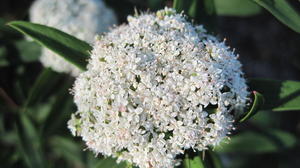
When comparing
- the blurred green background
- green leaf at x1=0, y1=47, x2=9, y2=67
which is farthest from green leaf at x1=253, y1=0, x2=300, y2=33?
green leaf at x1=0, y1=47, x2=9, y2=67

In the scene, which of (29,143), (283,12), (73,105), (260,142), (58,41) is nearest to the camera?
(283,12)

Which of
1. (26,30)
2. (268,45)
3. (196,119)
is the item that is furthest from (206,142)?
(268,45)

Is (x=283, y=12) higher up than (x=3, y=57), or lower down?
lower down

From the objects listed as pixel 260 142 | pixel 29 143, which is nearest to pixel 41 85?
pixel 29 143

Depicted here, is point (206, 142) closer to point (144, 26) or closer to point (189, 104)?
point (189, 104)

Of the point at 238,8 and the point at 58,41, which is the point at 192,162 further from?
the point at 238,8

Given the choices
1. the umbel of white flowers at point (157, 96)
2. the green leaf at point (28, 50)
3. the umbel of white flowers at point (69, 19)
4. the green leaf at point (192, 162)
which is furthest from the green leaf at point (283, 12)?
the green leaf at point (28, 50)

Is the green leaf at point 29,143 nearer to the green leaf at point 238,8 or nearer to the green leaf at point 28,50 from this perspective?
the green leaf at point 28,50
